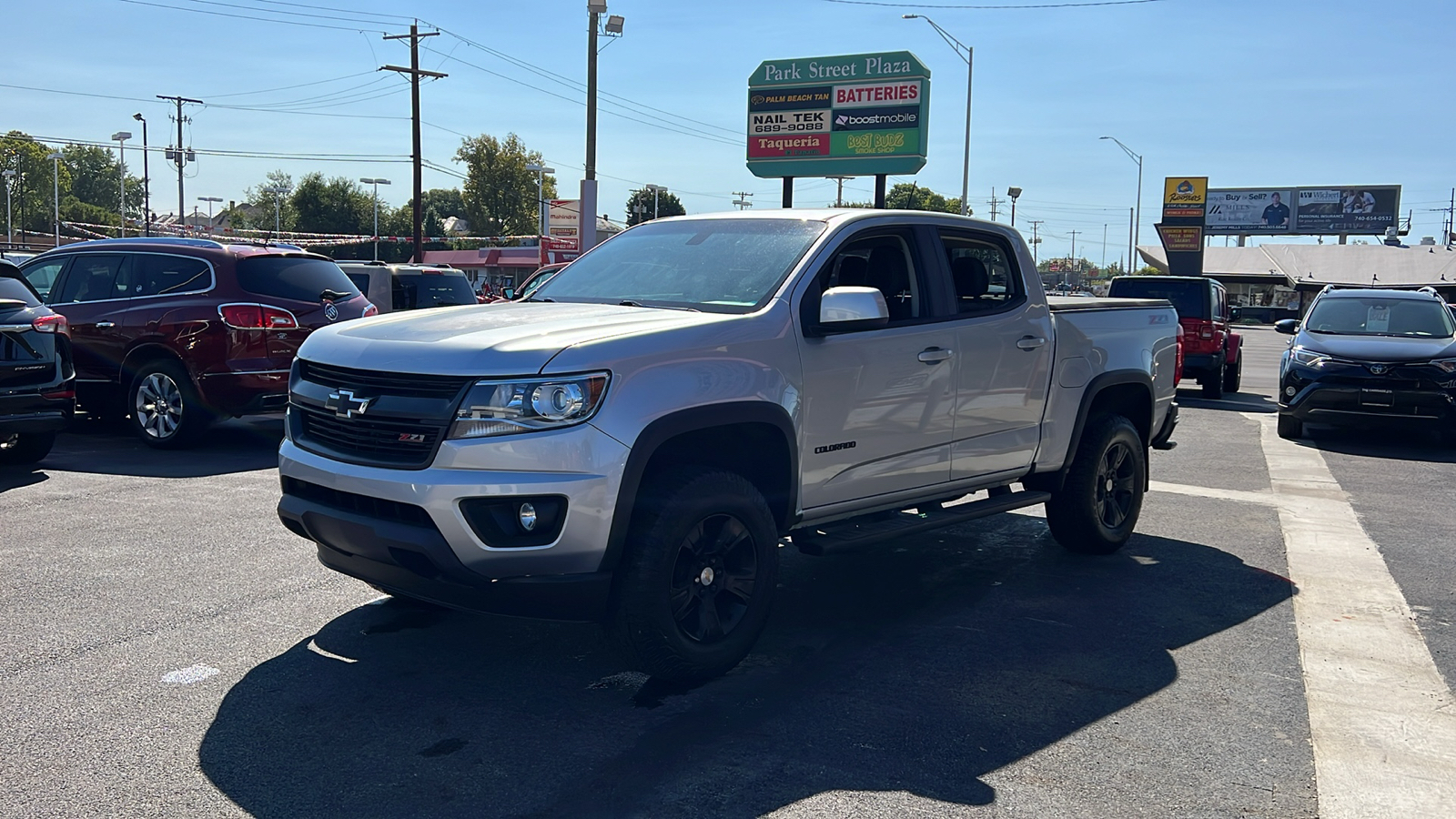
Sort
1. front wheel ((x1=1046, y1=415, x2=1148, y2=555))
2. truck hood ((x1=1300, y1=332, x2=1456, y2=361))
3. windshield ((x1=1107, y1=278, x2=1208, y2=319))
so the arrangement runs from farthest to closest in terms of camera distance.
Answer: windshield ((x1=1107, y1=278, x2=1208, y2=319)), truck hood ((x1=1300, y1=332, x2=1456, y2=361)), front wheel ((x1=1046, y1=415, x2=1148, y2=555))

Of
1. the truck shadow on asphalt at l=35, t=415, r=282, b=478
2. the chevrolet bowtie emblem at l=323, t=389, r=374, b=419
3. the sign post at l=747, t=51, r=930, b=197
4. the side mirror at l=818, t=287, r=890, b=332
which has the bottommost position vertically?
the truck shadow on asphalt at l=35, t=415, r=282, b=478

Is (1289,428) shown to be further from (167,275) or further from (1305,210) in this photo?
(1305,210)

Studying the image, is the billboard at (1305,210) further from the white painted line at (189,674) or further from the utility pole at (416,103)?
the white painted line at (189,674)

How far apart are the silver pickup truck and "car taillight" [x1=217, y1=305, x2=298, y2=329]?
4840mm

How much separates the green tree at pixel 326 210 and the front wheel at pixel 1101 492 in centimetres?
10861

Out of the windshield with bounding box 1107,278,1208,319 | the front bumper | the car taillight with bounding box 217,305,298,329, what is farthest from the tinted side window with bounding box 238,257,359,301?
the windshield with bounding box 1107,278,1208,319

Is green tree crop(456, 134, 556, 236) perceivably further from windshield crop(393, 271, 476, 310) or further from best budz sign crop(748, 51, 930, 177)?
windshield crop(393, 271, 476, 310)

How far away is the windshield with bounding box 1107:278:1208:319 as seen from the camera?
17031mm

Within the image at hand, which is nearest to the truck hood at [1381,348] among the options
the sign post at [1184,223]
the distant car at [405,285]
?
the distant car at [405,285]

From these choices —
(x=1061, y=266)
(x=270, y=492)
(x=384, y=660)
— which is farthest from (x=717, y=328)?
(x=1061, y=266)

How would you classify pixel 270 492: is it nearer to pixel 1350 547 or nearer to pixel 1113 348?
pixel 1113 348

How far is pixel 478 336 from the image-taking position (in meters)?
4.25

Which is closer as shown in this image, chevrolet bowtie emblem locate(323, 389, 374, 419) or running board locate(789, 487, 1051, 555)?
chevrolet bowtie emblem locate(323, 389, 374, 419)

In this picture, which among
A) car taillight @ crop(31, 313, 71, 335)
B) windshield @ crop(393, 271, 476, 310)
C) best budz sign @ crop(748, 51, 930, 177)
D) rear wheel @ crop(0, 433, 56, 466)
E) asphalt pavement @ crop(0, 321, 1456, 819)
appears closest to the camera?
asphalt pavement @ crop(0, 321, 1456, 819)
